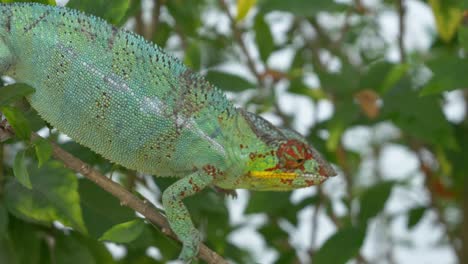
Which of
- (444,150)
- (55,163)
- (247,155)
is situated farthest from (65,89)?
(444,150)

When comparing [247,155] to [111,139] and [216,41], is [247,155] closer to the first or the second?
[111,139]

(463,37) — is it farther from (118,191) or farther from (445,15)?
(118,191)

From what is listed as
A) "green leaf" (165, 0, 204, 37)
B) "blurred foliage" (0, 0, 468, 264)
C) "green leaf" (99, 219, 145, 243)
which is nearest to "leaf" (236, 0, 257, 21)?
"blurred foliage" (0, 0, 468, 264)

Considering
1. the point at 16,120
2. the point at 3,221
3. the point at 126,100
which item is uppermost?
the point at 126,100

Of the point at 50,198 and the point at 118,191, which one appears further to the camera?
the point at 50,198

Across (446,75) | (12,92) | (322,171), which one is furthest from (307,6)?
(12,92)

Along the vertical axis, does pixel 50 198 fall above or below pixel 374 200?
below

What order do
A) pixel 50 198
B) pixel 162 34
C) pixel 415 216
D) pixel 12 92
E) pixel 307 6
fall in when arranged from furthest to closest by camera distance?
pixel 415 216 → pixel 162 34 → pixel 307 6 → pixel 50 198 → pixel 12 92
